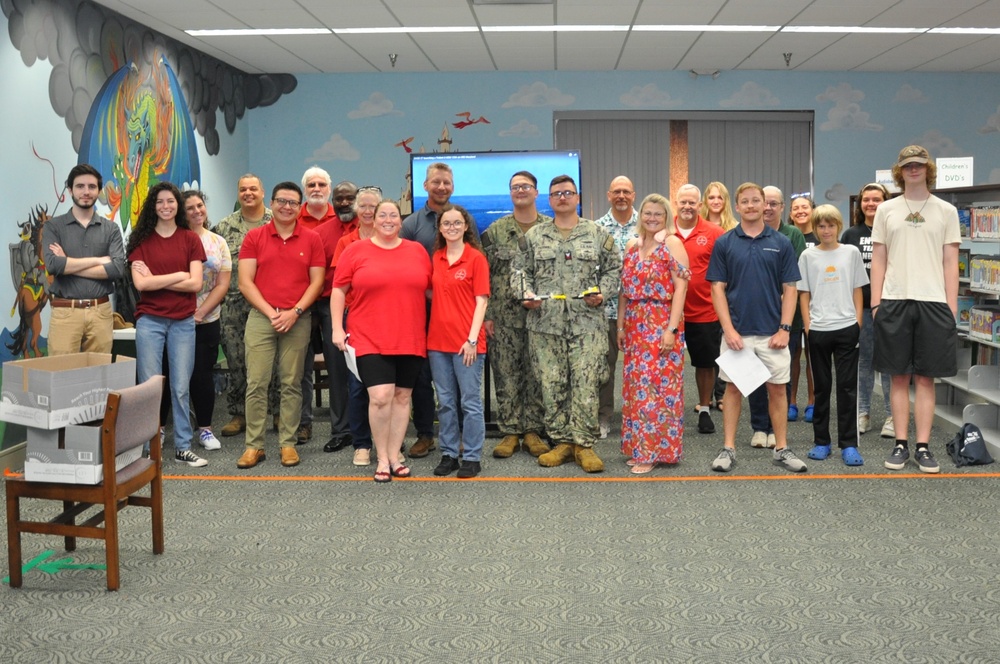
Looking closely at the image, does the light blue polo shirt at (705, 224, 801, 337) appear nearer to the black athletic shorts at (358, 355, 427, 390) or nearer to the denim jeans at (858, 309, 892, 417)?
the denim jeans at (858, 309, 892, 417)

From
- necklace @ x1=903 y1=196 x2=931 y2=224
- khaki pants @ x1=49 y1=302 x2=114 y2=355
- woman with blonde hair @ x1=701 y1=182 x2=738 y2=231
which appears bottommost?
khaki pants @ x1=49 y1=302 x2=114 y2=355

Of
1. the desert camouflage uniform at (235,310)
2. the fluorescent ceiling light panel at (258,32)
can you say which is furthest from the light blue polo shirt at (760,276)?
the fluorescent ceiling light panel at (258,32)

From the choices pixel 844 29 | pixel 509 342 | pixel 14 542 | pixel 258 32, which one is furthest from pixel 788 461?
pixel 258 32

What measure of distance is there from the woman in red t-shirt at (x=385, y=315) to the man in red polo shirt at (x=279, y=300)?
0.45 meters

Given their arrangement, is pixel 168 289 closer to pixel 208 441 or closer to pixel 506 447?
pixel 208 441

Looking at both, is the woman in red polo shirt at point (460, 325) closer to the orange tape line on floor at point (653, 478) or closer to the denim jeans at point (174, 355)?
the orange tape line on floor at point (653, 478)

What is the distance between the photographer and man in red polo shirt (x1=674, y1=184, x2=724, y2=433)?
222 inches

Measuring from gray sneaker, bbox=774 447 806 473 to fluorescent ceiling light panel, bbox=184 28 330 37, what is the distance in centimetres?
520

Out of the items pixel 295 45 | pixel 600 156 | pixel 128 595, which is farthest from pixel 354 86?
pixel 128 595

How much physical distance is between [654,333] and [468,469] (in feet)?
3.88

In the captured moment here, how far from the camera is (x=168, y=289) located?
5039 mm

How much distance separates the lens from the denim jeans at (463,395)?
15.5 feet

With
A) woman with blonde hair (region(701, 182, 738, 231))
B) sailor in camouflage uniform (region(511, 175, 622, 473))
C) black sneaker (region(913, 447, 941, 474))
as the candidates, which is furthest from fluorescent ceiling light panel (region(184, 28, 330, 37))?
black sneaker (region(913, 447, 941, 474))

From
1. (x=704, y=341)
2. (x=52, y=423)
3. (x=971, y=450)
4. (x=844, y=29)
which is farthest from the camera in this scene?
(x=844, y=29)
